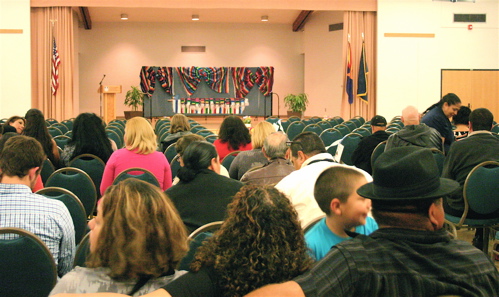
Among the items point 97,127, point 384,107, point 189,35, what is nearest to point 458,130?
point 97,127

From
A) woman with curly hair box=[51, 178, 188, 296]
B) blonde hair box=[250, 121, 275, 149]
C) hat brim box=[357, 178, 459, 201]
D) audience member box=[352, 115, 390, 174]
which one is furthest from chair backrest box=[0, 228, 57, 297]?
audience member box=[352, 115, 390, 174]

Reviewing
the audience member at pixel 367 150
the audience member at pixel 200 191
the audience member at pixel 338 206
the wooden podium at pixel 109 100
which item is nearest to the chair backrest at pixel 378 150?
the audience member at pixel 367 150

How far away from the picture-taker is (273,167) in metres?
4.26

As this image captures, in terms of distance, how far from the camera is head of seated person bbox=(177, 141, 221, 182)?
325 centimetres

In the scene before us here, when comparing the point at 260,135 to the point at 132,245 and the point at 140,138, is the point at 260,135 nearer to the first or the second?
the point at 140,138

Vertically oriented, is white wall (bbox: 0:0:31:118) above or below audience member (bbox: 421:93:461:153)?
above

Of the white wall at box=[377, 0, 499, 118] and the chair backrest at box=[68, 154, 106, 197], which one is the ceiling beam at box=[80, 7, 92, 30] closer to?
the white wall at box=[377, 0, 499, 118]

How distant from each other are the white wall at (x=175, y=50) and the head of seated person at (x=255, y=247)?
20558 millimetres

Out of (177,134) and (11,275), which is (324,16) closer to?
(177,134)

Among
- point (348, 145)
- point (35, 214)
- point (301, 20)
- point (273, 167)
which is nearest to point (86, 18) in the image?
point (301, 20)

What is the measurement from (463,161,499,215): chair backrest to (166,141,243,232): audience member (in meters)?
2.16

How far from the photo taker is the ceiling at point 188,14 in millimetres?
20031

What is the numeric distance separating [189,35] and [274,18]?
318 centimetres

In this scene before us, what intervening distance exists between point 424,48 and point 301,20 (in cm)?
543
